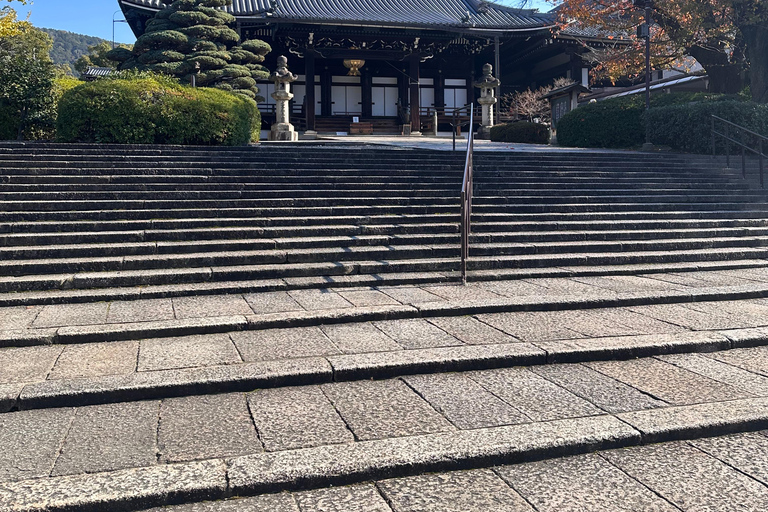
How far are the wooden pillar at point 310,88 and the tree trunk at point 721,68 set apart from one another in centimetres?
1504

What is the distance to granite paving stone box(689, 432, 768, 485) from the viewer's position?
2949 mm

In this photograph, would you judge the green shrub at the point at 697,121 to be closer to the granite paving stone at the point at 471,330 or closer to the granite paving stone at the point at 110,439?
the granite paving stone at the point at 471,330

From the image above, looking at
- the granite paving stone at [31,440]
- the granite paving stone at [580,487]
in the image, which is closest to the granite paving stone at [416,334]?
the granite paving stone at [580,487]

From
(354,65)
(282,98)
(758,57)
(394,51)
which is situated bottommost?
(282,98)

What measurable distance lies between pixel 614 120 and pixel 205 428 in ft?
54.0

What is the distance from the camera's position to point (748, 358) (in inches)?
181

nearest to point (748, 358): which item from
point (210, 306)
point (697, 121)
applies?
point (210, 306)

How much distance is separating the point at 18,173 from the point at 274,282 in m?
5.01

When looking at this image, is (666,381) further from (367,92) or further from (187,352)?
(367,92)

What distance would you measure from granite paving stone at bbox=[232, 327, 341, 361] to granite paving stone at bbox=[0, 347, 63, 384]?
1334 mm

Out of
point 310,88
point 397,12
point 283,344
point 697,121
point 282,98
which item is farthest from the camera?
point 397,12

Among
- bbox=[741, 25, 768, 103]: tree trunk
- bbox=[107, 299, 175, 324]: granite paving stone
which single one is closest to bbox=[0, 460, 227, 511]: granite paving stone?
bbox=[107, 299, 175, 324]: granite paving stone

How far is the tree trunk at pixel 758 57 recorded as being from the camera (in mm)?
15844

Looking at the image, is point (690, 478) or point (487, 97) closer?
point (690, 478)
